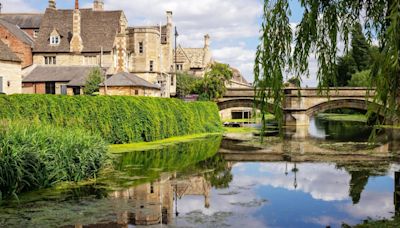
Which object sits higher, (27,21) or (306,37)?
(27,21)

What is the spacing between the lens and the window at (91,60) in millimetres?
55969

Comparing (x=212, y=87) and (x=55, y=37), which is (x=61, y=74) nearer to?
(x=55, y=37)

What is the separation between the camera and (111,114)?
88.6ft

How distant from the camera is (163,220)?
1075 centimetres

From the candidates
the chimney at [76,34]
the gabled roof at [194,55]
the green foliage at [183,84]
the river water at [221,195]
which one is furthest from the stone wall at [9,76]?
the gabled roof at [194,55]

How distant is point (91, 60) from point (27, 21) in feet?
52.8

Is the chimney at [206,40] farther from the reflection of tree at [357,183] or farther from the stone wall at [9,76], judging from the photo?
the reflection of tree at [357,183]

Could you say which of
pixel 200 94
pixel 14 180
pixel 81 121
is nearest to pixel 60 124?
pixel 81 121

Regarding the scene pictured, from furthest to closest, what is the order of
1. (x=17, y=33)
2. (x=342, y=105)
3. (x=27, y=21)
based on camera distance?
(x=27, y=21) → (x=17, y=33) → (x=342, y=105)

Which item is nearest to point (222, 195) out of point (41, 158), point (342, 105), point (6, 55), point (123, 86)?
point (41, 158)

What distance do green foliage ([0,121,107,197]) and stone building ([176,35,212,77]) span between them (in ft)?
223

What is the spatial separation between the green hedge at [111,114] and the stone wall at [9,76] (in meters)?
12.3

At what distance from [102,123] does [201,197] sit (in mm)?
13694

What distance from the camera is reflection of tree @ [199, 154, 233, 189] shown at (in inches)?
640
